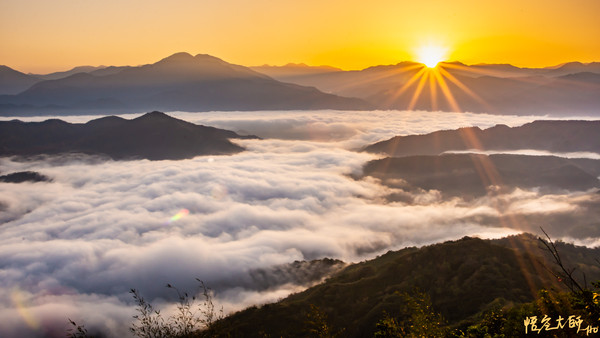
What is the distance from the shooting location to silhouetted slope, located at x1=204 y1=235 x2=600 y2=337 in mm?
91375

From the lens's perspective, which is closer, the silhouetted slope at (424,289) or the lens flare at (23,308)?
the silhouetted slope at (424,289)

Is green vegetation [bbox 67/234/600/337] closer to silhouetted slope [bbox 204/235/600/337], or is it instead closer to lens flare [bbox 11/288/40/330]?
silhouetted slope [bbox 204/235/600/337]

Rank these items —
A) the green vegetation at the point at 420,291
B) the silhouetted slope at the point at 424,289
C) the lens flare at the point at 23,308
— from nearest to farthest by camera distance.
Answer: the green vegetation at the point at 420,291
the silhouetted slope at the point at 424,289
the lens flare at the point at 23,308

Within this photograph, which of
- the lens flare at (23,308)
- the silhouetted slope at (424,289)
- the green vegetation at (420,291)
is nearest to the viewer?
the green vegetation at (420,291)

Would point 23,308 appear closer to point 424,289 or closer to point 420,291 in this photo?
point 420,291

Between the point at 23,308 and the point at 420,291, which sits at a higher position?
the point at 420,291

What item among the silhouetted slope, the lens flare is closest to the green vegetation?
the silhouetted slope

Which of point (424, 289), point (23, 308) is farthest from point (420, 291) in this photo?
point (23, 308)

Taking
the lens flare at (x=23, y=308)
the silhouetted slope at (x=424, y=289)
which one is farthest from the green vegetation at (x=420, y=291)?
the lens flare at (x=23, y=308)

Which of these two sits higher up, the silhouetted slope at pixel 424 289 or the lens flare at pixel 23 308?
the silhouetted slope at pixel 424 289

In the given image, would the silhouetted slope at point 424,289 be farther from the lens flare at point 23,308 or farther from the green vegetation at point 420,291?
the lens flare at point 23,308

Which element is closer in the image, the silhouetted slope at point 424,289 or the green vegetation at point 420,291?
the green vegetation at point 420,291

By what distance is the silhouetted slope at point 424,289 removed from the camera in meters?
91.4

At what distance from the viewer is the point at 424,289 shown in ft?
325
